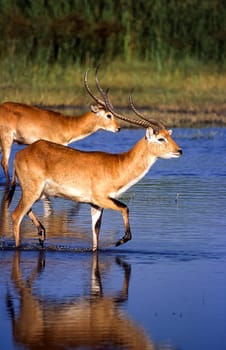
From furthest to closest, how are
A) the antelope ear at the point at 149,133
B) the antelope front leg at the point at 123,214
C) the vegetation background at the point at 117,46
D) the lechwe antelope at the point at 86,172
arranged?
the vegetation background at the point at 117,46 → the antelope ear at the point at 149,133 → the lechwe antelope at the point at 86,172 → the antelope front leg at the point at 123,214

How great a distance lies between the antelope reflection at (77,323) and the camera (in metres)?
7.36

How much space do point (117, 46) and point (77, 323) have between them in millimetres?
19554

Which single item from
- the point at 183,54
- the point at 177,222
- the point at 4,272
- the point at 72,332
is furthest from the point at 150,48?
the point at 72,332

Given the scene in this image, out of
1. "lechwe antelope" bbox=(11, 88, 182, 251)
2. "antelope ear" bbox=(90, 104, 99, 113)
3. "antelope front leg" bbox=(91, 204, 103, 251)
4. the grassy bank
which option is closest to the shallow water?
"antelope front leg" bbox=(91, 204, 103, 251)

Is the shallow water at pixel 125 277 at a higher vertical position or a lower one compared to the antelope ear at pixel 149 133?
lower

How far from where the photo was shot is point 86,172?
422 inches

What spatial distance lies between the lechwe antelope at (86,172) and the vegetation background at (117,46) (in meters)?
12.4

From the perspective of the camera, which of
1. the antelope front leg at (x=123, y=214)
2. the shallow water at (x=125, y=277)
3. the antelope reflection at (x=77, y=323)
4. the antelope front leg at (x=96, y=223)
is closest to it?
the antelope reflection at (x=77, y=323)

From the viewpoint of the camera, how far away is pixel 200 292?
867 cm

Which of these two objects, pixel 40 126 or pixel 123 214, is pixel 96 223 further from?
pixel 40 126

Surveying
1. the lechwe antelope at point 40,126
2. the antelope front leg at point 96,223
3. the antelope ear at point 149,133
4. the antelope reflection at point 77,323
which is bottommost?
the antelope reflection at point 77,323

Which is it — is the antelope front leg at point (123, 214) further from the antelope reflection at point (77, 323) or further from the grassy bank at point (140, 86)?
the grassy bank at point (140, 86)

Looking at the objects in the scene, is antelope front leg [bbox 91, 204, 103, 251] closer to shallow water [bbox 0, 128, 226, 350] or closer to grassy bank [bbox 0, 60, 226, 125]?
shallow water [bbox 0, 128, 226, 350]

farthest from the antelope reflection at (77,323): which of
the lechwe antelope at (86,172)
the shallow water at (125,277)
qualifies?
the lechwe antelope at (86,172)
